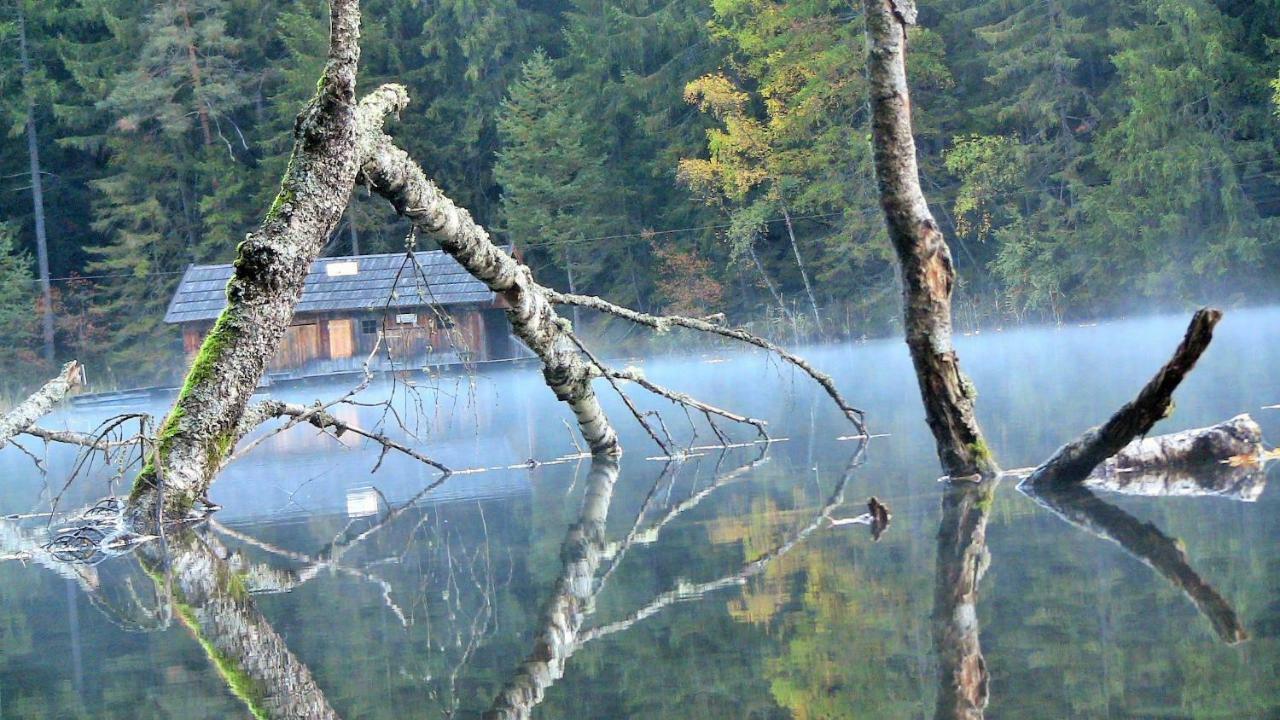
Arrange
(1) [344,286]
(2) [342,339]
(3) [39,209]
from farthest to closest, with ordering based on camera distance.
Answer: (3) [39,209], (2) [342,339], (1) [344,286]

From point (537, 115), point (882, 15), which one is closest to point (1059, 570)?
point (882, 15)

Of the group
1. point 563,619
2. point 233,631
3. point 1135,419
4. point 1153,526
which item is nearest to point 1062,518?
point 1153,526

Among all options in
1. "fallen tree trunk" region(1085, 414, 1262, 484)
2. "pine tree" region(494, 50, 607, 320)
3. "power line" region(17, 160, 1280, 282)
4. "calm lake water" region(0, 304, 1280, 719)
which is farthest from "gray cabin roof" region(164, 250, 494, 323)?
"fallen tree trunk" region(1085, 414, 1262, 484)

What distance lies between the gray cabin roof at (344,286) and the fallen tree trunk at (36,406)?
2844cm

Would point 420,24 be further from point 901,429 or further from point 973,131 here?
point 901,429

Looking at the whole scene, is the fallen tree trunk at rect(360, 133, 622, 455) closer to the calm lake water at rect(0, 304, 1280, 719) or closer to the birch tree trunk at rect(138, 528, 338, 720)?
the calm lake water at rect(0, 304, 1280, 719)

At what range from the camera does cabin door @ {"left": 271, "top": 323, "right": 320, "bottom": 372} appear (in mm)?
41125

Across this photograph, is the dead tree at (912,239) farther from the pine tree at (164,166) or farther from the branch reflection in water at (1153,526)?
the pine tree at (164,166)

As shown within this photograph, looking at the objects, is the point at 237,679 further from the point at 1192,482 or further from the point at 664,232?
the point at 664,232

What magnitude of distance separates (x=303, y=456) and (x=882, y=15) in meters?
10.4

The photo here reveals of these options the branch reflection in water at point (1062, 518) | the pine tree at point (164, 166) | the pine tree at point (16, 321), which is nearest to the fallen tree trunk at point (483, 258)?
the branch reflection in water at point (1062, 518)

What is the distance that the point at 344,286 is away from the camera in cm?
4047

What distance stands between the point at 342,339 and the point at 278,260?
33414mm

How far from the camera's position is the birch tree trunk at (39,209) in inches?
1841
